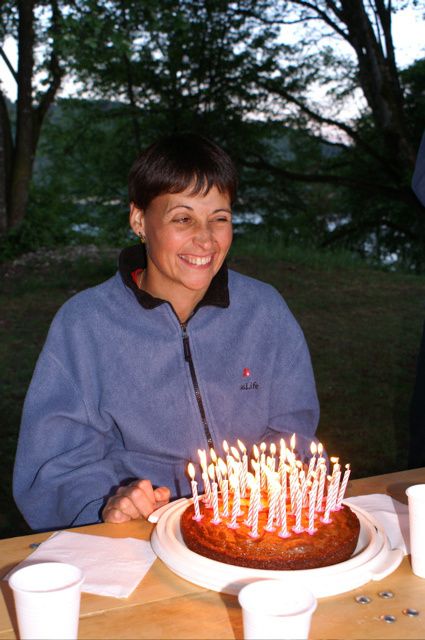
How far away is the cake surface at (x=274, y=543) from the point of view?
1.56m

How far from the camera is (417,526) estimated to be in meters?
1.60

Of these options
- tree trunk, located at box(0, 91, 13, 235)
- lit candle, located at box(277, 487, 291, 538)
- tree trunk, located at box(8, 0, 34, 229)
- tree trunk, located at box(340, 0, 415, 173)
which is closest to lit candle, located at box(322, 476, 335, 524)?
lit candle, located at box(277, 487, 291, 538)

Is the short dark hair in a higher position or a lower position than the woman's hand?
higher

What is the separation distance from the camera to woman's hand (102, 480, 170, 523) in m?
1.92

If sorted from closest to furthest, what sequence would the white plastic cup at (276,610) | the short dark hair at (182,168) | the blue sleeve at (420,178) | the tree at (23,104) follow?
the white plastic cup at (276,610) < the short dark hair at (182,168) < the blue sleeve at (420,178) < the tree at (23,104)

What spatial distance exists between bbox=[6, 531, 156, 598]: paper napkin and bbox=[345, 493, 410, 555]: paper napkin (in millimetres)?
548

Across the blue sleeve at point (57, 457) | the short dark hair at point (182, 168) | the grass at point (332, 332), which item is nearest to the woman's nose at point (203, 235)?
the short dark hair at point (182, 168)

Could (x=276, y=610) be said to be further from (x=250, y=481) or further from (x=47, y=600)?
(x=250, y=481)

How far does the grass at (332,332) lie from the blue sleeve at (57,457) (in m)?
2.62

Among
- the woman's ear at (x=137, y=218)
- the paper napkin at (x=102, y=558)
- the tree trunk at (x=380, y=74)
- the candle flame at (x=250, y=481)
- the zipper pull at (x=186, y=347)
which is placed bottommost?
the paper napkin at (x=102, y=558)

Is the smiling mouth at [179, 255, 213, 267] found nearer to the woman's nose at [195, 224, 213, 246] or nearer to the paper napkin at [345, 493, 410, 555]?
the woman's nose at [195, 224, 213, 246]

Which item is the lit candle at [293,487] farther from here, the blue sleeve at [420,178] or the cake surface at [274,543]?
the blue sleeve at [420,178]

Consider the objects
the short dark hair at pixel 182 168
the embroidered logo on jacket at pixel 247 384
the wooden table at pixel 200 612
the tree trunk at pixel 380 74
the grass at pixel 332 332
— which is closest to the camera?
the wooden table at pixel 200 612

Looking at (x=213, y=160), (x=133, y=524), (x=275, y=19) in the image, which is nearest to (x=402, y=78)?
(x=275, y=19)
